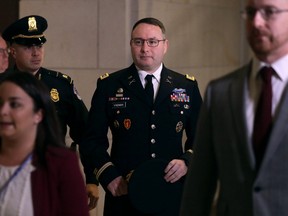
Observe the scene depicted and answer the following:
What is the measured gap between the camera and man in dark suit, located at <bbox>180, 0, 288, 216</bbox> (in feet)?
8.48

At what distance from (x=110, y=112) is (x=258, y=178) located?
176cm

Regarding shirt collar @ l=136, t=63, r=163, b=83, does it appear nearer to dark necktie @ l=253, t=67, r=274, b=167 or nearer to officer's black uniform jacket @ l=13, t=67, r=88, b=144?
officer's black uniform jacket @ l=13, t=67, r=88, b=144

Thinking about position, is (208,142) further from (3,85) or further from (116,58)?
(116,58)

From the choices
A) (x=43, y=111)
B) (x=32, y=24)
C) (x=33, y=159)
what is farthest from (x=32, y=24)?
(x=33, y=159)

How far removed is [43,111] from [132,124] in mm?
1243

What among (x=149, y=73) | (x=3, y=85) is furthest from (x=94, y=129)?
(x=3, y=85)

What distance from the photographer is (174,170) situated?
13.5 ft

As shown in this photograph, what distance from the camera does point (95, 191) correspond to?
4.52m

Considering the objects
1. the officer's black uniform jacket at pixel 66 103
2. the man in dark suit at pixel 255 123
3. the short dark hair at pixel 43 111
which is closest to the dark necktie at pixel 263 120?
the man in dark suit at pixel 255 123

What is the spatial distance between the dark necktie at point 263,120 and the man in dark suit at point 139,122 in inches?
59.1

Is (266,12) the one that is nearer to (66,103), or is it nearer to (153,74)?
(153,74)

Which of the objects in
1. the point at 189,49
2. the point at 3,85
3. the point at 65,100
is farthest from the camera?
the point at 189,49

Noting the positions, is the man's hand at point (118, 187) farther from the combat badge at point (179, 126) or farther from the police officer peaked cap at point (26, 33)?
the police officer peaked cap at point (26, 33)

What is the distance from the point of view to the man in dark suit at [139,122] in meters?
4.17
